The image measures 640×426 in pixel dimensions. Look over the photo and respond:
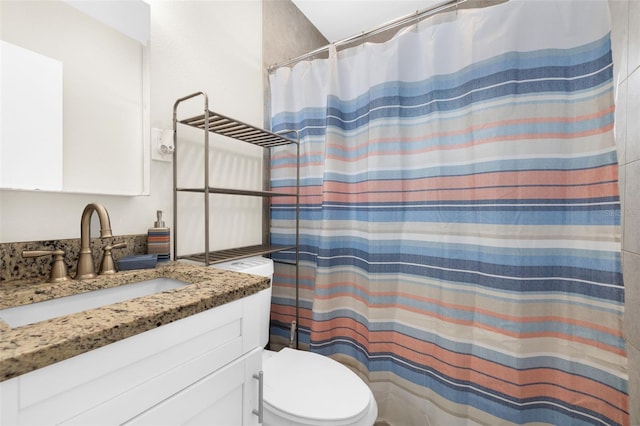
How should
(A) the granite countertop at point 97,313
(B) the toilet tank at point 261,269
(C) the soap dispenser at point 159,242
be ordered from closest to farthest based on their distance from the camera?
(A) the granite countertop at point 97,313 → (C) the soap dispenser at point 159,242 → (B) the toilet tank at point 261,269

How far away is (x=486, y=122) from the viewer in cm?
110

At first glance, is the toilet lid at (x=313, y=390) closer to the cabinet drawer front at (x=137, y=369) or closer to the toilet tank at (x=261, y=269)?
the toilet tank at (x=261, y=269)

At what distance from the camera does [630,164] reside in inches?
39.0

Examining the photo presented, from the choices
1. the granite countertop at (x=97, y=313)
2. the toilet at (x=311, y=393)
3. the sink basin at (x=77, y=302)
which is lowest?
the toilet at (x=311, y=393)

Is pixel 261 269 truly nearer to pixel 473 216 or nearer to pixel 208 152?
pixel 208 152

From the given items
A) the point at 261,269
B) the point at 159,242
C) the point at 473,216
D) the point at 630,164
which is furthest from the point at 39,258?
the point at 630,164

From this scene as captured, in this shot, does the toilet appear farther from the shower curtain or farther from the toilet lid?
the shower curtain

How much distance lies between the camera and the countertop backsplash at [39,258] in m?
0.77

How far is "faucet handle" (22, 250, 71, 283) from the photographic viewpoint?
2.56ft

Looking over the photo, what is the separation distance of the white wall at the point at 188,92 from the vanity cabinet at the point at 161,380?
0.59m

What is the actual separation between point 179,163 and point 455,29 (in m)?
1.28

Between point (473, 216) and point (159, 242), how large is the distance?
3.96 ft

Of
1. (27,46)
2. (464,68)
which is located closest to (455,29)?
(464,68)

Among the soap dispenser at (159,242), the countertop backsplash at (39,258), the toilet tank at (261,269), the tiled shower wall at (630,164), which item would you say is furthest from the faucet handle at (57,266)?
the tiled shower wall at (630,164)
